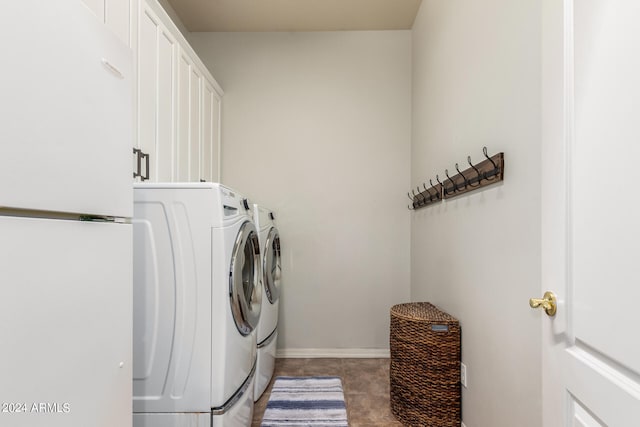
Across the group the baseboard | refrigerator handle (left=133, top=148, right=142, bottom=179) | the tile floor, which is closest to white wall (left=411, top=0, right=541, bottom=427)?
the tile floor

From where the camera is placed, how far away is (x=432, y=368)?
→ 1.81 m

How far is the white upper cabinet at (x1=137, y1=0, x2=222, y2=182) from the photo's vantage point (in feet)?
5.98

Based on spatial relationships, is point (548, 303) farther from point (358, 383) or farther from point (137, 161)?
point (358, 383)

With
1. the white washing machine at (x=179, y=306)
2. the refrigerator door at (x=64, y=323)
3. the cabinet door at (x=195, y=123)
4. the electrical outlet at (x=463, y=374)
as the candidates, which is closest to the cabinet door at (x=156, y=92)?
the cabinet door at (x=195, y=123)

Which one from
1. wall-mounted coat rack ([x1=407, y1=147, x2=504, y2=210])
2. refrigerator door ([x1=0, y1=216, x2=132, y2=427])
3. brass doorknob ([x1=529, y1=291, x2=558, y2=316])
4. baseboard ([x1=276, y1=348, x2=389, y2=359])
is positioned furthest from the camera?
baseboard ([x1=276, y1=348, x2=389, y2=359])

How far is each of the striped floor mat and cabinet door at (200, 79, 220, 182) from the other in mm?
1637

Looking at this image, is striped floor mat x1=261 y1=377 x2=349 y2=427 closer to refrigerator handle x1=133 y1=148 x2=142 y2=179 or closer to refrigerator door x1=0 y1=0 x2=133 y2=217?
refrigerator handle x1=133 y1=148 x2=142 y2=179

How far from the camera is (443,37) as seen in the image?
86.0 inches

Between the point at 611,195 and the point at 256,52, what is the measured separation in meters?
3.10

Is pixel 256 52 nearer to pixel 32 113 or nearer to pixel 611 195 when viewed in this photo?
pixel 32 113

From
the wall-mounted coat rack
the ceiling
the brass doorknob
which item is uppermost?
the ceiling

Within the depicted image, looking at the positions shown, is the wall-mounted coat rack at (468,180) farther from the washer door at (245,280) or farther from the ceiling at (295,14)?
the ceiling at (295,14)

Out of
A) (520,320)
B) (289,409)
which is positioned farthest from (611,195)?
(289,409)

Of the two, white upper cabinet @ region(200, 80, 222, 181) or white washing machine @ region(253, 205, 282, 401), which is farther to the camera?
white upper cabinet @ region(200, 80, 222, 181)
